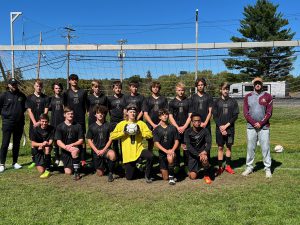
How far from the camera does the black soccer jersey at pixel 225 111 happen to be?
23.4 ft

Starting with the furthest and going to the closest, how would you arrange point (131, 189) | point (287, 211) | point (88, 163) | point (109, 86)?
point (109, 86) < point (88, 163) < point (131, 189) < point (287, 211)

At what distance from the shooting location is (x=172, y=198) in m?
5.50

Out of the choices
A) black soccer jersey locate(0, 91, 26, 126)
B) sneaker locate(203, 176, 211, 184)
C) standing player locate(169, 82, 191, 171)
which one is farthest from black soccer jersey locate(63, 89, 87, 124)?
sneaker locate(203, 176, 211, 184)

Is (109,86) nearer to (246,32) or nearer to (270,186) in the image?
(270,186)

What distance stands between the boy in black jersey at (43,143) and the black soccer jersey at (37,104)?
0.43 meters

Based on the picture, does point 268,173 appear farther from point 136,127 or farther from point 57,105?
point 57,105

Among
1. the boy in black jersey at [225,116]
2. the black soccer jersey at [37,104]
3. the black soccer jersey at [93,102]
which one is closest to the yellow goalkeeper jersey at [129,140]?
the black soccer jersey at [93,102]

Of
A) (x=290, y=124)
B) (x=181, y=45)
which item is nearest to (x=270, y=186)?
(x=181, y=45)

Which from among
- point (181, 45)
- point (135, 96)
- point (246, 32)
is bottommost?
point (135, 96)

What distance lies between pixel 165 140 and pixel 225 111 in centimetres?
135

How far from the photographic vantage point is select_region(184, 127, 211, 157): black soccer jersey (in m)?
6.76

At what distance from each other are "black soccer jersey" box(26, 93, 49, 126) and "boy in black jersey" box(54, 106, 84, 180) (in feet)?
2.75

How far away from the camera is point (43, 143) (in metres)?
7.34

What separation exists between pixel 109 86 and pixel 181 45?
291cm
